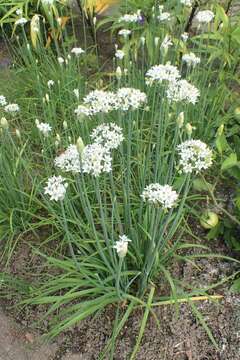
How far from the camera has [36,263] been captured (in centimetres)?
230

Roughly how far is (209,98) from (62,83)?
42.6 inches

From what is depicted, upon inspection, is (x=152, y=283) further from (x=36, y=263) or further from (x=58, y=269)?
(x=36, y=263)

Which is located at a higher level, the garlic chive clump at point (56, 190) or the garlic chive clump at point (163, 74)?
the garlic chive clump at point (163, 74)

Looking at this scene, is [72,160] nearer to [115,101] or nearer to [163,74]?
[115,101]

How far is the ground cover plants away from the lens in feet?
5.37

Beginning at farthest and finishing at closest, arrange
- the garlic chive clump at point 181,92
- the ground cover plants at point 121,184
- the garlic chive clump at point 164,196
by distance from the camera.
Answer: the garlic chive clump at point 181,92 < the ground cover plants at point 121,184 < the garlic chive clump at point 164,196

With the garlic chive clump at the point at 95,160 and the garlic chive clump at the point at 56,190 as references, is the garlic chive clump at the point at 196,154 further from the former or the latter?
the garlic chive clump at the point at 56,190

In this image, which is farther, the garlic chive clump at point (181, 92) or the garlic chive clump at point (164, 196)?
the garlic chive clump at point (181, 92)

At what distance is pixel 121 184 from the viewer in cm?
231

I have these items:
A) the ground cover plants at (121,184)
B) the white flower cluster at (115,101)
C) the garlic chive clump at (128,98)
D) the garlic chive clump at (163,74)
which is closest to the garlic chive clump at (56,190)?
the ground cover plants at (121,184)

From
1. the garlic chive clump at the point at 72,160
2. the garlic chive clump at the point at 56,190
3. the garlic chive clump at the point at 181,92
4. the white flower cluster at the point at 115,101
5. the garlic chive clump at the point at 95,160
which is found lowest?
the garlic chive clump at the point at 56,190

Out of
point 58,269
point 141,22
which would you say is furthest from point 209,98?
point 58,269

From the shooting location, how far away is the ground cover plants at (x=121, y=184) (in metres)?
1.64

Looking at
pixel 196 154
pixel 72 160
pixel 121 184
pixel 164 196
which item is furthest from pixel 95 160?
pixel 121 184
